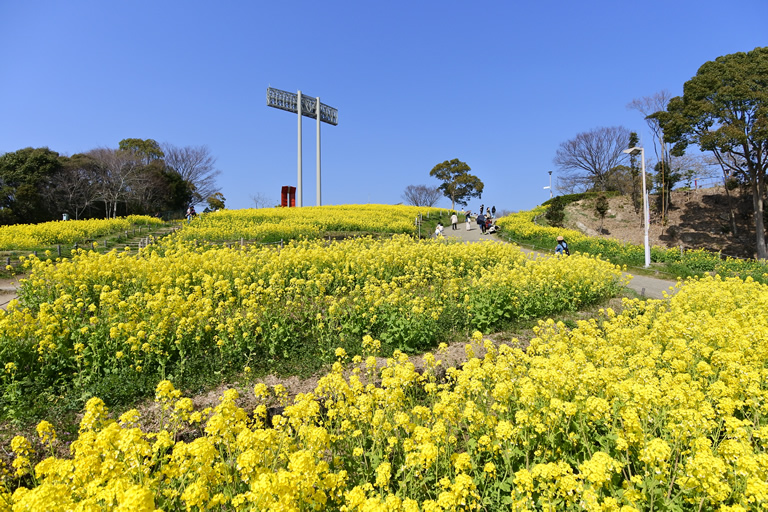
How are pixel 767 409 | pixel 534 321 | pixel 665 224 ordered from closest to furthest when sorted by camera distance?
pixel 767 409 → pixel 534 321 → pixel 665 224

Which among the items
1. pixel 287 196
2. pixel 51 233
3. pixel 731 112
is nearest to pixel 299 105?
pixel 287 196

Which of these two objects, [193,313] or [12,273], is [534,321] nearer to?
[193,313]

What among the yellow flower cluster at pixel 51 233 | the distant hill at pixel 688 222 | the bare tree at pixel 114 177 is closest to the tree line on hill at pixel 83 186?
the bare tree at pixel 114 177

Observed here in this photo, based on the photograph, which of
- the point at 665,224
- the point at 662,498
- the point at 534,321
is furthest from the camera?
the point at 665,224

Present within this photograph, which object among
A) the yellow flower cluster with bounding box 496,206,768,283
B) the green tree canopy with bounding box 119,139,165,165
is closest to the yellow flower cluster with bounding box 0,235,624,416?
the yellow flower cluster with bounding box 496,206,768,283

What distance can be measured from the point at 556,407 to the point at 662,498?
2.79 ft

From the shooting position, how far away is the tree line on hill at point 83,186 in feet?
94.7

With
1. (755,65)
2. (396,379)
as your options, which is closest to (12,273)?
(396,379)

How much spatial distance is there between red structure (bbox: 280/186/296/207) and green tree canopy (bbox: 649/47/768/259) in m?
33.0

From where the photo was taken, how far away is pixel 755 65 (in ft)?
67.5

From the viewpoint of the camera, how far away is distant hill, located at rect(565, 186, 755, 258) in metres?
25.9

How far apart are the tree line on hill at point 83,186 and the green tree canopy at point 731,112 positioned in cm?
4009

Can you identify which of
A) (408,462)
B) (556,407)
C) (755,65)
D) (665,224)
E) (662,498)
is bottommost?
(662,498)

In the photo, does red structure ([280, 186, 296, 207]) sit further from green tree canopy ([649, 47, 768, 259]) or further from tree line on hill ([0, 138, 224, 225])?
green tree canopy ([649, 47, 768, 259])
